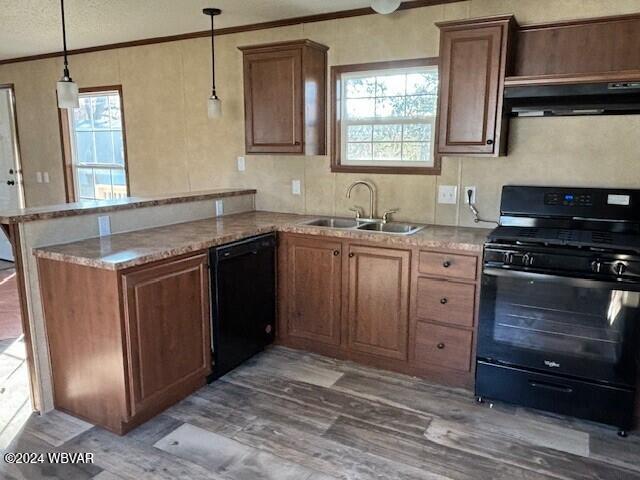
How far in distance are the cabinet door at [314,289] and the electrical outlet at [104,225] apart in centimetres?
113

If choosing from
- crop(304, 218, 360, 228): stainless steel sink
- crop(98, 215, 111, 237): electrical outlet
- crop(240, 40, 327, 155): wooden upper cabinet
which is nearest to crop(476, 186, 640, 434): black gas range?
crop(304, 218, 360, 228): stainless steel sink

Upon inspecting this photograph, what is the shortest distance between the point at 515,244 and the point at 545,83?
870mm

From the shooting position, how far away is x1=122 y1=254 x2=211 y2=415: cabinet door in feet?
7.40

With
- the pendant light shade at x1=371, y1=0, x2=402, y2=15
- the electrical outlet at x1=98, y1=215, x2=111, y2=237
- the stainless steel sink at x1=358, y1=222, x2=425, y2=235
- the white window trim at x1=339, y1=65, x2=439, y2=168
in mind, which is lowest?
the stainless steel sink at x1=358, y1=222, x2=425, y2=235

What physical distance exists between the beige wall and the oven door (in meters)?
0.76

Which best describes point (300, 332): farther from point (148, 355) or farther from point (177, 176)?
point (177, 176)

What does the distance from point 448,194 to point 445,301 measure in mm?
803

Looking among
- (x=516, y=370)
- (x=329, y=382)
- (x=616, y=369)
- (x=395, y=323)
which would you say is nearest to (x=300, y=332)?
(x=329, y=382)

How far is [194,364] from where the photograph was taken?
266 cm

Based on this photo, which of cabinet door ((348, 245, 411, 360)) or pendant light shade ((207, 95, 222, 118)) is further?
pendant light shade ((207, 95, 222, 118))

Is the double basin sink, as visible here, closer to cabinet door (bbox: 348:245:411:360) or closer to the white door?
cabinet door (bbox: 348:245:411:360)

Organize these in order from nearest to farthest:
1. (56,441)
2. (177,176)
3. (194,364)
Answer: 1. (56,441)
2. (194,364)
3. (177,176)

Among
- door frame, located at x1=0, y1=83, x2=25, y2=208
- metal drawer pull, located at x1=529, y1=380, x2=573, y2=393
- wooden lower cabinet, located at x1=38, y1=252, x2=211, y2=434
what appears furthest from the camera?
door frame, located at x1=0, y1=83, x2=25, y2=208

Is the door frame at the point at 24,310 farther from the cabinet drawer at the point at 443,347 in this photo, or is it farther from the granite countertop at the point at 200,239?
the cabinet drawer at the point at 443,347
